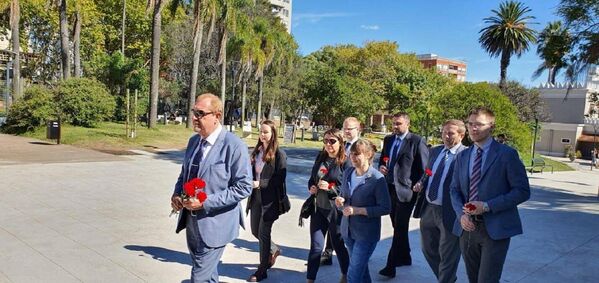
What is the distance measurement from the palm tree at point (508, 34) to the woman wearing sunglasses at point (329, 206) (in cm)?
3454

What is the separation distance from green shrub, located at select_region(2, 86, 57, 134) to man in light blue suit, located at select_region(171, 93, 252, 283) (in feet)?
69.8

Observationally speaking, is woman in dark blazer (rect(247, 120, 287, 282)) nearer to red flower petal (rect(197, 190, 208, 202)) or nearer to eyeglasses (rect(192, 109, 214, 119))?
eyeglasses (rect(192, 109, 214, 119))

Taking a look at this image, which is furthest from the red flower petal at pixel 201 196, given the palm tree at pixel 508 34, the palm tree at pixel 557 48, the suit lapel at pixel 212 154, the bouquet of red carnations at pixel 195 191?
the palm tree at pixel 508 34

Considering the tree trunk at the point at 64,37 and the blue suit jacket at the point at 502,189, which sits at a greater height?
the tree trunk at the point at 64,37

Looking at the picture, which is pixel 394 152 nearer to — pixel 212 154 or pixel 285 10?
pixel 212 154

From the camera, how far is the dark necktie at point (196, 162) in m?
3.34

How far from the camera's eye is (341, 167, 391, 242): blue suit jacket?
4.00 m

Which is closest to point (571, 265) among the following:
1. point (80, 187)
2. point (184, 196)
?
point (184, 196)

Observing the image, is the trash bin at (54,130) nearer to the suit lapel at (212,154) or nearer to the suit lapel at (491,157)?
the suit lapel at (212,154)

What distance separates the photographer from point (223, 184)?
3.30 meters

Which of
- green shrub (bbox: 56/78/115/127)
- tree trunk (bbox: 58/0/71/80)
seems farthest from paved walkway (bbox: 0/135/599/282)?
tree trunk (bbox: 58/0/71/80)

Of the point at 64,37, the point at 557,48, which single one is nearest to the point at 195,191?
the point at 557,48

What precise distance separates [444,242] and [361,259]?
0.76 meters

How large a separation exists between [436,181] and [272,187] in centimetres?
170
